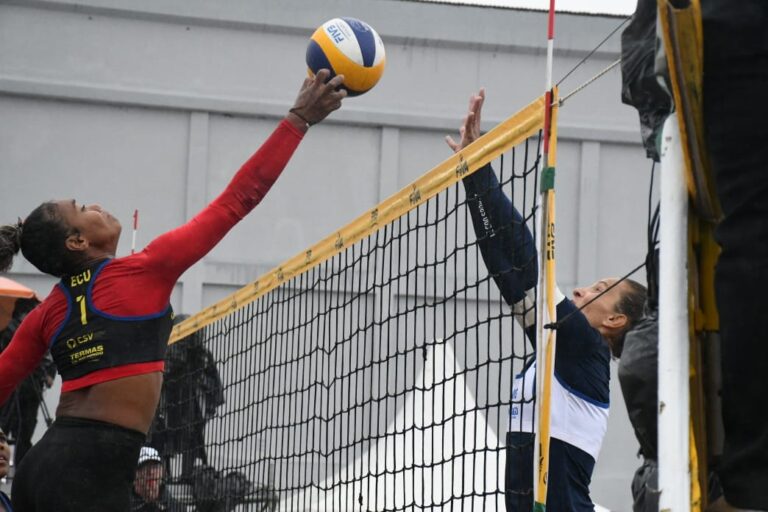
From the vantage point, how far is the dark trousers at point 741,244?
236cm

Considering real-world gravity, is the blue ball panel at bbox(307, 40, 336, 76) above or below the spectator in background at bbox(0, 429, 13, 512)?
above

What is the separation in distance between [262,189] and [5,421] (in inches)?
208

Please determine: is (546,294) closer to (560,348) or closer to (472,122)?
(560,348)

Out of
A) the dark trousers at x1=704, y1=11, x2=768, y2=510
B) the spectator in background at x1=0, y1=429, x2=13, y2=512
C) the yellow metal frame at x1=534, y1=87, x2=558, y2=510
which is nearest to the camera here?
the dark trousers at x1=704, y1=11, x2=768, y2=510

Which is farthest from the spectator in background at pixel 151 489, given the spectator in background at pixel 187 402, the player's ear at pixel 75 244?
the player's ear at pixel 75 244

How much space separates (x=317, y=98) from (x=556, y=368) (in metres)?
1.33

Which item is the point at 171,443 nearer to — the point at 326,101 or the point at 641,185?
the point at 326,101

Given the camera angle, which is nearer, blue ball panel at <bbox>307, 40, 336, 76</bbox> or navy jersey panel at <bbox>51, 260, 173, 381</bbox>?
navy jersey panel at <bbox>51, 260, 173, 381</bbox>

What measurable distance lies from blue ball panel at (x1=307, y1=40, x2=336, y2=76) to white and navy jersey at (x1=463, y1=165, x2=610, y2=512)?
69 centimetres

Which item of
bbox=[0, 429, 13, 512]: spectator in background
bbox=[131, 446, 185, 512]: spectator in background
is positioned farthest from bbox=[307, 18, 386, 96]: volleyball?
bbox=[131, 446, 185, 512]: spectator in background

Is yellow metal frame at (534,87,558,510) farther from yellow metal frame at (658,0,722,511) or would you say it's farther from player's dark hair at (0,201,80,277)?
player's dark hair at (0,201,80,277)

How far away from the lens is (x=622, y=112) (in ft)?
43.8

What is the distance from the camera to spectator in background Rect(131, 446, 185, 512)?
7.82m

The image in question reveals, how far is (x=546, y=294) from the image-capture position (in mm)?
3824
